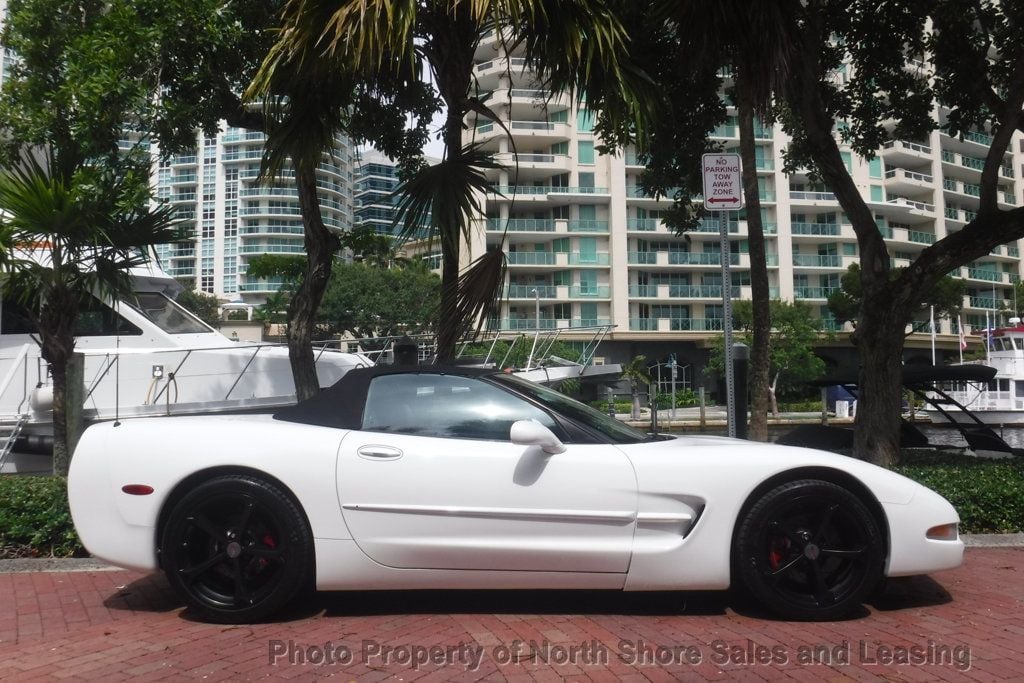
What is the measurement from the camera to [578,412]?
4277 mm

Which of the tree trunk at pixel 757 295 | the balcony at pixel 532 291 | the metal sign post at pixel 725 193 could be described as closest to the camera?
the metal sign post at pixel 725 193

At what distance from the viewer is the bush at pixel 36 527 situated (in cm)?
523

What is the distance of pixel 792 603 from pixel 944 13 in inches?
315

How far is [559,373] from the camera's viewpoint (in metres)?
13.1

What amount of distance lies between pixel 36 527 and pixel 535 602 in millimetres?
3445

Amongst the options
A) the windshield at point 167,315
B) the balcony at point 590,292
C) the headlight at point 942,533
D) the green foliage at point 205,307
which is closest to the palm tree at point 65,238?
the windshield at point 167,315

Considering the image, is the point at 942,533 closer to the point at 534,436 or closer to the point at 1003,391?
the point at 534,436

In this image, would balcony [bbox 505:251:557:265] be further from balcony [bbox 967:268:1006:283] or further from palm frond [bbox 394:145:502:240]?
palm frond [bbox 394:145:502:240]

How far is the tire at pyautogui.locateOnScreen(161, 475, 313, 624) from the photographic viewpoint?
12.5ft

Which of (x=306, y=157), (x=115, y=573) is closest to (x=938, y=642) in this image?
(x=115, y=573)

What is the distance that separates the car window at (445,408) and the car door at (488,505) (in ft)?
0.41

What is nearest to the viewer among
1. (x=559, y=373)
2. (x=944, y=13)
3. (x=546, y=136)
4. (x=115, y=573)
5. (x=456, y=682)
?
(x=456, y=682)

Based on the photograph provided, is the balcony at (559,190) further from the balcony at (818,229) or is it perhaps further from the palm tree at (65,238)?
the palm tree at (65,238)

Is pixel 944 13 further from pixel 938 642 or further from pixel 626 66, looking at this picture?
pixel 938 642
